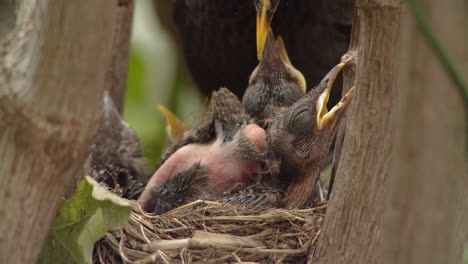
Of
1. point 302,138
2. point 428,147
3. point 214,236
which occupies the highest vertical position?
point 428,147

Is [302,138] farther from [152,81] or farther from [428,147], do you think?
[152,81]

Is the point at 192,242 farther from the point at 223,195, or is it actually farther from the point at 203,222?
the point at 223,195

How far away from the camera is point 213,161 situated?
1769mm

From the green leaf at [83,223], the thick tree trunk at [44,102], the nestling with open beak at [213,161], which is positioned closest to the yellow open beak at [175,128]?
the nestling with open beak at [213,161]

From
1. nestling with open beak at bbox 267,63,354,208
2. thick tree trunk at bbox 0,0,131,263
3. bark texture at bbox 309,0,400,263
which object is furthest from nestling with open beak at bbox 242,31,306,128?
thick tree trunk at bbox 0,0,131,263

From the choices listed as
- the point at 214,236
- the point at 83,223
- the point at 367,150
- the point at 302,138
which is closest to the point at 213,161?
the point at 302,138

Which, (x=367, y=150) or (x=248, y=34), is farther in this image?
(x=248, y=34)

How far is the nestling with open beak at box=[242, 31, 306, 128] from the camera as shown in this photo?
76.3 inches

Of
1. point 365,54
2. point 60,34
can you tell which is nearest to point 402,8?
point 365,54

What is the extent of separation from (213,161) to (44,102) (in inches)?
33.2

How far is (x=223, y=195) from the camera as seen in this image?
1.69 metres

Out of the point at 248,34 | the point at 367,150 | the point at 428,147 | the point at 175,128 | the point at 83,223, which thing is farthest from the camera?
the point at 175,128

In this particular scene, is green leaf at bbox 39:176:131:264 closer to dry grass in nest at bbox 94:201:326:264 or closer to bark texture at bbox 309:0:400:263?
dry grass in nest at bbox 94:201:326:264

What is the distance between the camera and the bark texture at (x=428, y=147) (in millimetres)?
742
